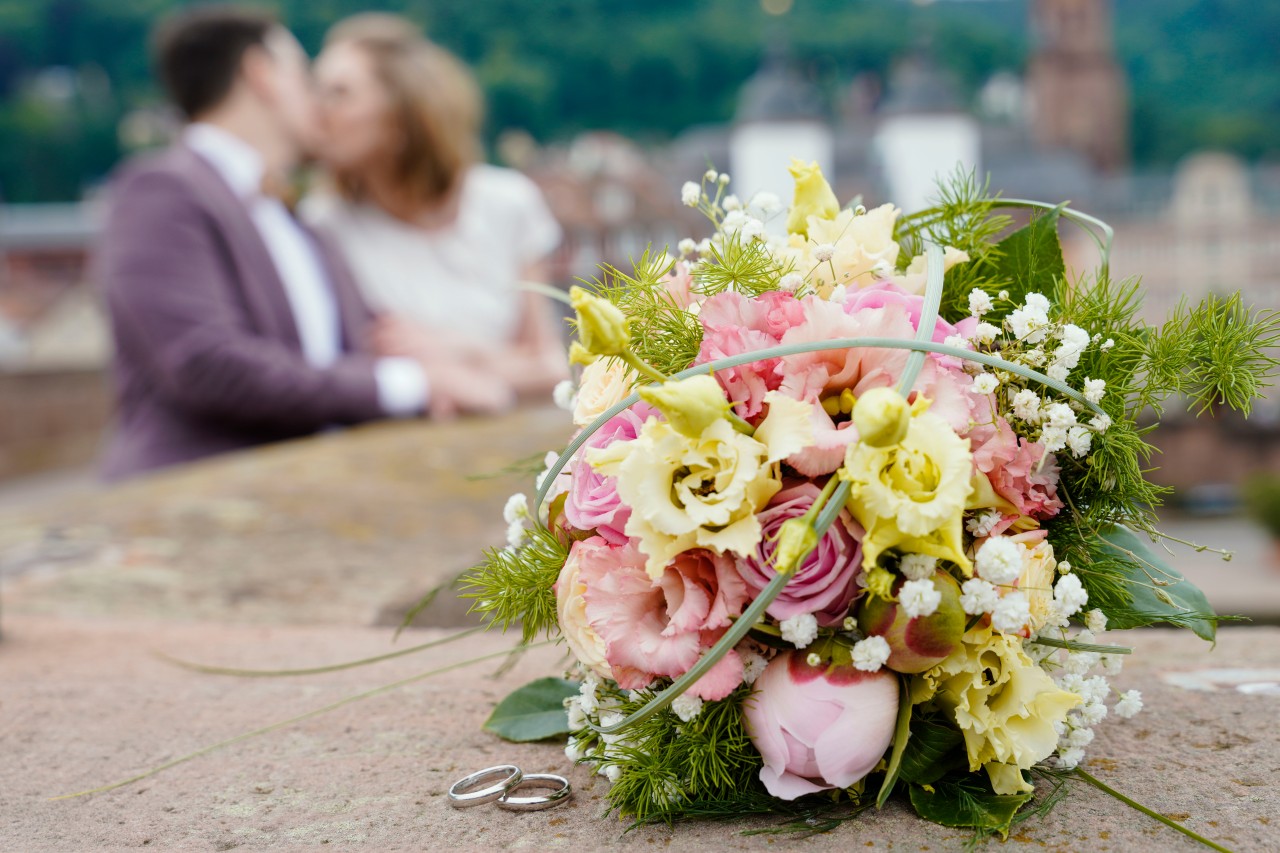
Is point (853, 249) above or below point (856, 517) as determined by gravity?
above

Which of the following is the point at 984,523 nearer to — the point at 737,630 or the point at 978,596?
the point at 978,596

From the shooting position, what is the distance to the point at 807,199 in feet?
4.24

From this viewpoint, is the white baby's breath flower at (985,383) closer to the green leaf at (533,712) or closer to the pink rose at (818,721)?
the pink rose at (818,721)

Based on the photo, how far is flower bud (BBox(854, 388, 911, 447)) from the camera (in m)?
0.87

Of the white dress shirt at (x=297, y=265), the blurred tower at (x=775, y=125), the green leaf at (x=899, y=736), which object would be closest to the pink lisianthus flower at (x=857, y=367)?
the green leaf at (x=899, y=736)

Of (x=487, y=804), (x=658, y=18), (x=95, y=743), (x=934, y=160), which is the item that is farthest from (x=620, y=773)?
(x=658, y=18)

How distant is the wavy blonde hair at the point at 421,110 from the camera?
3.70 meters

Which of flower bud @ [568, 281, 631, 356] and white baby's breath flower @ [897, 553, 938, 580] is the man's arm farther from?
white baby's breath flower @ [897, 553, 938, 580]

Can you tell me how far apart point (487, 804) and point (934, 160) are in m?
40.5

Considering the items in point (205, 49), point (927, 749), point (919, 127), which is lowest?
point (927, 749)

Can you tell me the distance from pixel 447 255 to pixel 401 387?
58 centimetres

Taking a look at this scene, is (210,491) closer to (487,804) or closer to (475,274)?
(475,274)

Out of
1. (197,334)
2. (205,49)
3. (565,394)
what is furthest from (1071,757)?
(205,49)

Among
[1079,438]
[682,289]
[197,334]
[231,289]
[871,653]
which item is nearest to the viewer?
[871,653]
